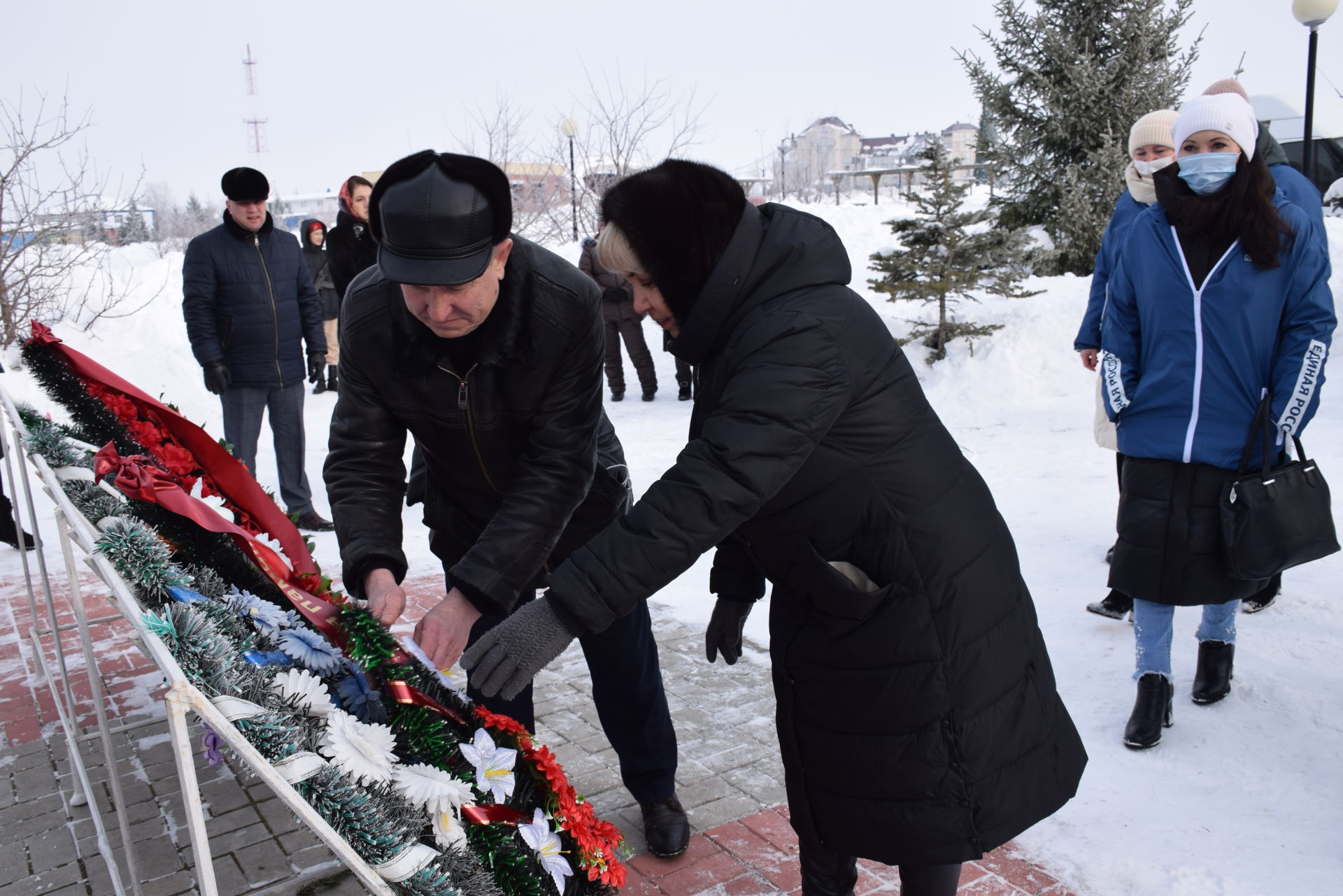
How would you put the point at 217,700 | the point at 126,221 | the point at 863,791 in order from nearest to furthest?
the point at 217,700 → the point at 863,791 → the point at 126,221

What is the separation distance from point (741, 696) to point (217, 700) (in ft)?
8.94

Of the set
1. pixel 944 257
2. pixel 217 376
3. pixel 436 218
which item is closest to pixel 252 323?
pixel 217 376

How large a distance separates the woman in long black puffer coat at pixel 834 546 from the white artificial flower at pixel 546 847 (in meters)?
0.27

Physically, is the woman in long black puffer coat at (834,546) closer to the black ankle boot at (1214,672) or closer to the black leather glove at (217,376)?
the black ankle boot at (1214,672)

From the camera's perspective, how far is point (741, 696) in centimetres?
388

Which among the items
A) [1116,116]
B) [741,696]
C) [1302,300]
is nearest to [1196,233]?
[1302,300]

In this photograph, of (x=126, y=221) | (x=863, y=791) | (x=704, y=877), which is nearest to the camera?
(x=863, y=791)

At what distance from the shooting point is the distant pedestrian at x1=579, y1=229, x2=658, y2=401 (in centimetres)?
1011

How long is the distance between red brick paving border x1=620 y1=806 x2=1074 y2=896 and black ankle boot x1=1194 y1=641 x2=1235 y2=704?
1173 millimetres

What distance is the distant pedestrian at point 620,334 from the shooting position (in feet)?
33.2

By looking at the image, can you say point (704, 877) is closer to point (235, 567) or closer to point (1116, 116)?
point (235, 567)

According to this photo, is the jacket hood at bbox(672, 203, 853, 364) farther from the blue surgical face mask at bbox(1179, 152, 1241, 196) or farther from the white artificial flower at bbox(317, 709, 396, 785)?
the blue surgical face mask at bbox(1179, 152, 1241, 196)

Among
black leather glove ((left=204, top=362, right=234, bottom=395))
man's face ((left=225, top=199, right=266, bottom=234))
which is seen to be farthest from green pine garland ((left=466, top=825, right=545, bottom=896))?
man's face ((left=225, top=199, right=266, bottom=234))

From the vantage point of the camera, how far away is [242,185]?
5879mm
